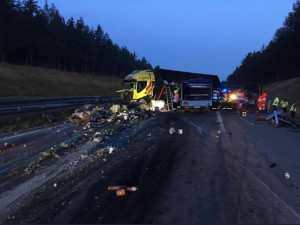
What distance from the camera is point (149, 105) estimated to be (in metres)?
27.4

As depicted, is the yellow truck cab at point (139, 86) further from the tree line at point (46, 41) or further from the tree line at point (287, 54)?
the tree line at point (287, 54)

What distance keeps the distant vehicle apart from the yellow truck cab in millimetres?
3161

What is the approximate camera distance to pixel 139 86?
2903 centimetres

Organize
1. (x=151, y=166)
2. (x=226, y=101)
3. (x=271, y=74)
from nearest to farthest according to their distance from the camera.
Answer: (x=151, y=166), (x=226, y=101), (x=271, y=74)

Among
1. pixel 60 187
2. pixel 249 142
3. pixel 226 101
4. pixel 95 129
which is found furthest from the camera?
pixel 226 101

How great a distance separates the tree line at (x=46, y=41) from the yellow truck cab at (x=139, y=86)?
125 feet

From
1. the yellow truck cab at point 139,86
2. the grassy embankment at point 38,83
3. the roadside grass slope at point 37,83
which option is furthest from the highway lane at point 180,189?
the roadside grass slope at point 37,83

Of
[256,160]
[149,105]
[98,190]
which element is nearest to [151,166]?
[98,190]

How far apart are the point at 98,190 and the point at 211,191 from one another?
81.2 inches

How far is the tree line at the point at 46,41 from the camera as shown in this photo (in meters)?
61.6

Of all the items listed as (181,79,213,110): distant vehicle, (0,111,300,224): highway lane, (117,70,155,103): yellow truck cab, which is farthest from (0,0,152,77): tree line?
(0,111,300,224): highway lane

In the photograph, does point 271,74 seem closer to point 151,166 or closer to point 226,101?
point 226,101

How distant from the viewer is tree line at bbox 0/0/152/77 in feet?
202

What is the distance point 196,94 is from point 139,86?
518cm
